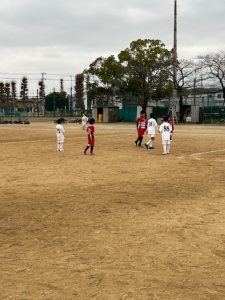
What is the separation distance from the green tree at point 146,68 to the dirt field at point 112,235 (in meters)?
46.3

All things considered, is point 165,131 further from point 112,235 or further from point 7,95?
point 7,95

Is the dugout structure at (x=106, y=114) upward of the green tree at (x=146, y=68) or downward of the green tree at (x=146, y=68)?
downward

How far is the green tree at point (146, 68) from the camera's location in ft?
188

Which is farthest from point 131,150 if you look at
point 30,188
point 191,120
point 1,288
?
point 191,120

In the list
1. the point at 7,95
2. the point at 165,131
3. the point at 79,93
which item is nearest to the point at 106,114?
the point at 79,93

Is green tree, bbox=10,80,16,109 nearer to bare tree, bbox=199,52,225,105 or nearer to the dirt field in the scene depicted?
bare tree, bbox=199,52,225,105

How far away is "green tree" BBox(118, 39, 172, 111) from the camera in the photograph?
188ft

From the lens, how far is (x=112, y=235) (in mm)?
6078

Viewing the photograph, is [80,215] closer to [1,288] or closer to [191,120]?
[1,288]

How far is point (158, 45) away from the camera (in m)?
58.7

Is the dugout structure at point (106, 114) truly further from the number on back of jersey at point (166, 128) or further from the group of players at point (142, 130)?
the number on back of jersey at point (166, 128)

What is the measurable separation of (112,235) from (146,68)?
175ft

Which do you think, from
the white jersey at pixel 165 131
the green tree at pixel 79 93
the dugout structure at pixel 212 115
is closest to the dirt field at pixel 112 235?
the white jersey at pixel 165 131

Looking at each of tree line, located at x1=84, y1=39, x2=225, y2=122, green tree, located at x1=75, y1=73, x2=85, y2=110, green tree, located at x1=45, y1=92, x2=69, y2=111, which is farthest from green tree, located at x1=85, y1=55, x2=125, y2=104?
green tree, located at x1=45, y1=92, x2=69, y2=111
